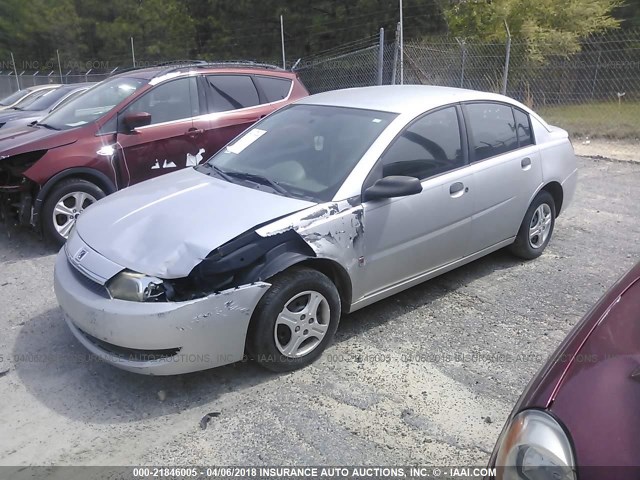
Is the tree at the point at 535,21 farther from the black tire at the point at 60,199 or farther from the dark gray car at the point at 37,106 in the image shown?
the black tire at the point at 60,199

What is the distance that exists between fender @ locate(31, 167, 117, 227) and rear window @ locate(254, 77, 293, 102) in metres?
2.27

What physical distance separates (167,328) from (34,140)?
3459 millimetres

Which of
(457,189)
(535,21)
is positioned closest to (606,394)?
(457,189)

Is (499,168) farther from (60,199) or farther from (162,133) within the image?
(60,199)

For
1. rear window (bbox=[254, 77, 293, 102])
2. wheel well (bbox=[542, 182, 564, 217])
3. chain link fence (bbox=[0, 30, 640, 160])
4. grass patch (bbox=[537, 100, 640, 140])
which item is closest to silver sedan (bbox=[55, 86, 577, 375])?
wheel well (bbox=[542, 182, 564, 217])

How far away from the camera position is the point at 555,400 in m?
1.64

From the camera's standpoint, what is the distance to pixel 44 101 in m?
12.4

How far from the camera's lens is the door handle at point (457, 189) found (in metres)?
4.04

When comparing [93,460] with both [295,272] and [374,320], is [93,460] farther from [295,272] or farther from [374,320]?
[374,320]

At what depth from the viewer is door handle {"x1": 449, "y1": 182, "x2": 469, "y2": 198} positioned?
159 inches

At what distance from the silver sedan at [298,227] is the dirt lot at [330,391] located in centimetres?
23

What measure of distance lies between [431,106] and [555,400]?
113 inches

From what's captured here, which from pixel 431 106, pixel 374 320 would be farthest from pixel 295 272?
pixel 431 106

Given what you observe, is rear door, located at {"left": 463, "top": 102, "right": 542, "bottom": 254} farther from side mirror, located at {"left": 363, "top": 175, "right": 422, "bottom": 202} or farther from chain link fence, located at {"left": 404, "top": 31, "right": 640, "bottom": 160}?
chain link fence, located at {"left": 404, "top": 31, "right": 640, "bottom": 160}
